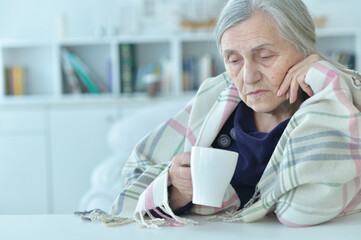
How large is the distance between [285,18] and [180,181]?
1.28 ft

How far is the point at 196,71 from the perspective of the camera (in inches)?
165

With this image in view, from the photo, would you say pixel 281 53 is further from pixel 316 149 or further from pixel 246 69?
pixel 316 149

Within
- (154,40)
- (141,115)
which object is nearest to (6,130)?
(154,40)

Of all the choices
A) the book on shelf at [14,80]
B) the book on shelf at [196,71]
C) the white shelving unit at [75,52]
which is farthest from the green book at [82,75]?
the book on shelf at [196,71]

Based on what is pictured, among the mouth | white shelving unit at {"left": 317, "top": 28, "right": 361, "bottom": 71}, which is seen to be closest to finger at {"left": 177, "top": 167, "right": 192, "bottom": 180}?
the mouth

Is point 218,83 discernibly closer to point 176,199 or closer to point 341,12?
point 176,199

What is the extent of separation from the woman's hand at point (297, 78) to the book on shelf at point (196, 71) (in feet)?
→ 10.2

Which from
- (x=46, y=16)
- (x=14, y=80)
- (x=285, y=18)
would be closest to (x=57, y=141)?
(x=14, y=80)

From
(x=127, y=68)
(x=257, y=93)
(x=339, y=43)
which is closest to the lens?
(x=257, y=93)

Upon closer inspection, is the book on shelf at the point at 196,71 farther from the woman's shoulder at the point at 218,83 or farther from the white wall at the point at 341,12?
the woman's shoulder at the point at 218,83

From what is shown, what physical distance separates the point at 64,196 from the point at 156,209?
10.3ft

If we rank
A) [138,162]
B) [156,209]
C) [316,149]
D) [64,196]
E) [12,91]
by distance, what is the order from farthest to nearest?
1. [12,91]
2. [64,196]
3. [138,162]
4. [156,209]
5. [316,149]

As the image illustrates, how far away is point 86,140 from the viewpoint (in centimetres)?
396

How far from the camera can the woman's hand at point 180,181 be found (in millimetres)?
977
